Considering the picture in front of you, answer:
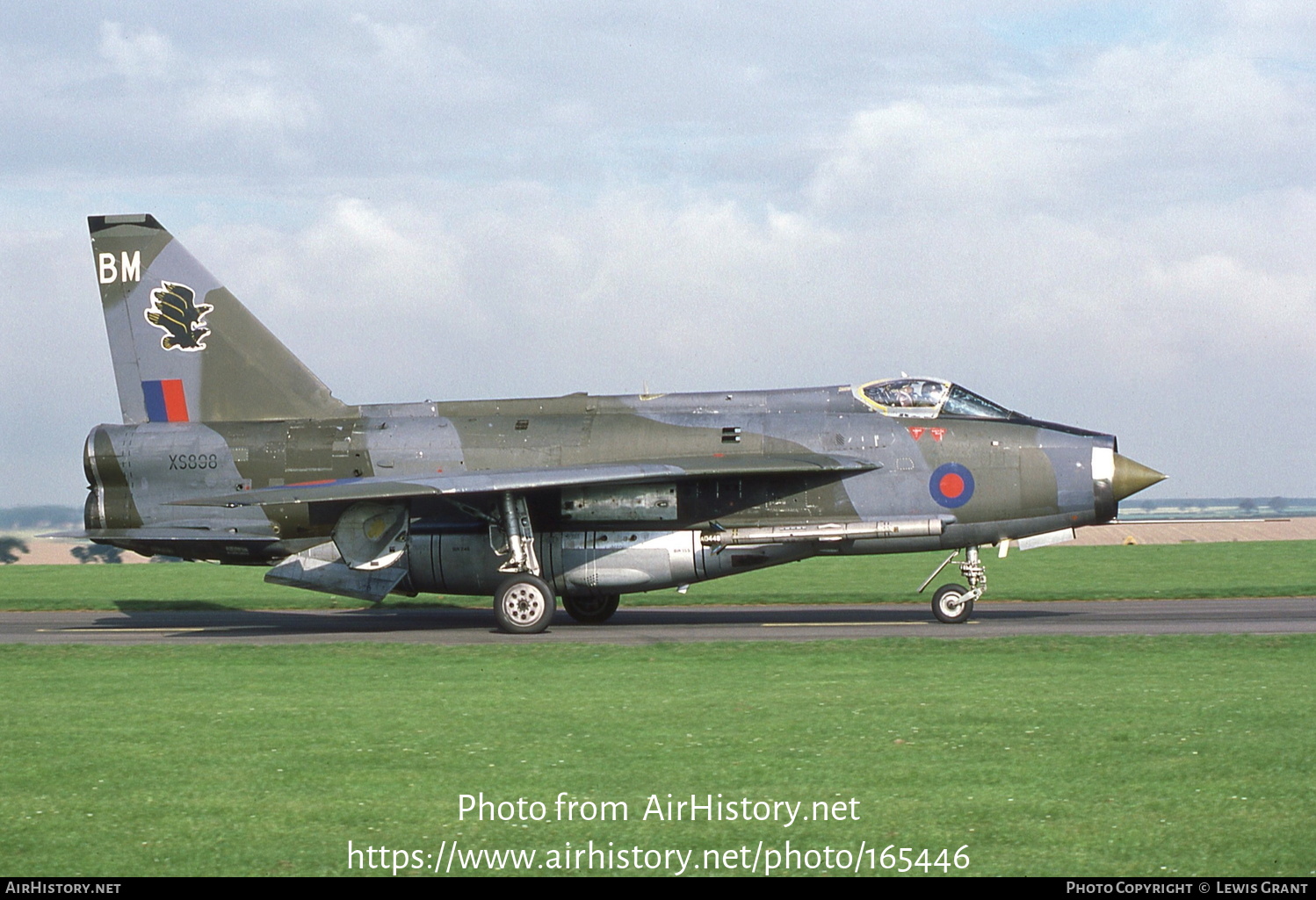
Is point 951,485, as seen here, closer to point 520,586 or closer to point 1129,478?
point 1129,478

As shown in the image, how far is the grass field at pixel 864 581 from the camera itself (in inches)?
1133

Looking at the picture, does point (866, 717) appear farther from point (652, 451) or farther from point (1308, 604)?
point (1308, 604)

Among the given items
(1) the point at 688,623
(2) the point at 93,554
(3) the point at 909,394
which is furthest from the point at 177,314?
(2) the point at 93,554

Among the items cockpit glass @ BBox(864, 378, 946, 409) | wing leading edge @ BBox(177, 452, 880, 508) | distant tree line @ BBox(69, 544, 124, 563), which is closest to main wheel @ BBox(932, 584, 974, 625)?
wing leading edge @ BBox(177, 452, 880, 508)

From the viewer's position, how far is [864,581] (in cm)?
3400

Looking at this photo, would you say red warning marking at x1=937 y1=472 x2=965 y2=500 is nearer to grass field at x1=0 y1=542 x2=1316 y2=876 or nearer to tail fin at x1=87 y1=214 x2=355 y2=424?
grass field at x1=0 y1=542 x2=1316 y2=876

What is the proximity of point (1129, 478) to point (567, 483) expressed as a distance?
8.67 metres

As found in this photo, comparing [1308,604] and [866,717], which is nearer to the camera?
[866,717]

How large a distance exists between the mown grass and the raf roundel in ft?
16.1

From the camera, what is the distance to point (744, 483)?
22297 millimetres

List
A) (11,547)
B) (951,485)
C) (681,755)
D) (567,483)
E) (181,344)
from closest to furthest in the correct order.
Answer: (681,755) → (567,483) → (951,485) → (181,344) → (11,547)

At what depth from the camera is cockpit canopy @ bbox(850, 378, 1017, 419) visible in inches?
883
